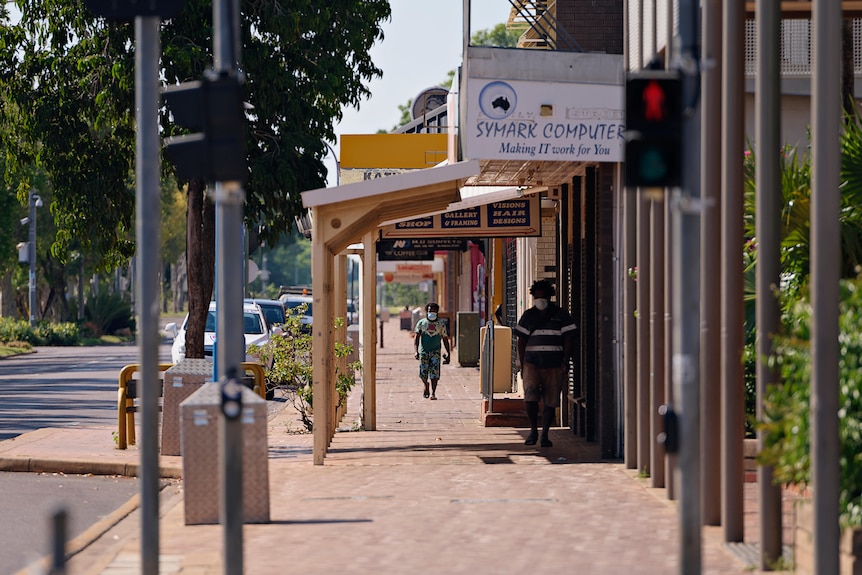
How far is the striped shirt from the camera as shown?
16734 millimetres

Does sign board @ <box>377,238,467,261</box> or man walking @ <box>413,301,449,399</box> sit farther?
sign board @ <box>377,238,467,261</box>

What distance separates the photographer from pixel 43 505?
12.5m

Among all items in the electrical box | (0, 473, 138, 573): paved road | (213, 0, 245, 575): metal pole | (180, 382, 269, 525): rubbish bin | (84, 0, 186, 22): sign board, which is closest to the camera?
(213, 0, 245, 575): metal pole

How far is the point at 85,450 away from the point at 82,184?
321 centimetres

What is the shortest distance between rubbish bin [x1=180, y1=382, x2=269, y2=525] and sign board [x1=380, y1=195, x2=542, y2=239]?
969 cm

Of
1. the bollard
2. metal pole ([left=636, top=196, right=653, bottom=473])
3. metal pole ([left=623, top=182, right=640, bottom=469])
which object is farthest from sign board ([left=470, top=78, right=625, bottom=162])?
the bollard

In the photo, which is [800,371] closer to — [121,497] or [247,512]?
[247,512]

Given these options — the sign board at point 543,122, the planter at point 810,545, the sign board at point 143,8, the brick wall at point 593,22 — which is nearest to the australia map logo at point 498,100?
the sign board at point 543,122

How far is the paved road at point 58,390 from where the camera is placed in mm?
21406

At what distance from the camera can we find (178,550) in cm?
959

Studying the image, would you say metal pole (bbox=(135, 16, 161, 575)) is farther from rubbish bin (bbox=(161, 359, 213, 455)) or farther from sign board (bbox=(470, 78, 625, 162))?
rubbish bin (bbox=(161, 359, 213, 455))

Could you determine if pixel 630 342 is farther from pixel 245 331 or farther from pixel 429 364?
pixel 245 331

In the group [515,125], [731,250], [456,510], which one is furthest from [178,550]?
[515,125]

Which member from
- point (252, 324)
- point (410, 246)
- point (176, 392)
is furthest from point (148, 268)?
point (410, 246)
